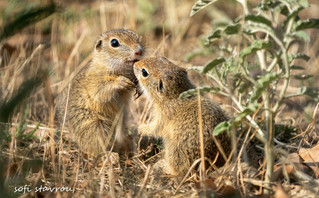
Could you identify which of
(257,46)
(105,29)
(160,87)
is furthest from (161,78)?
(105,29)

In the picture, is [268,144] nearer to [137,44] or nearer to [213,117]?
[213,117]

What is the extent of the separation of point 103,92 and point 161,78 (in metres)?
0.80

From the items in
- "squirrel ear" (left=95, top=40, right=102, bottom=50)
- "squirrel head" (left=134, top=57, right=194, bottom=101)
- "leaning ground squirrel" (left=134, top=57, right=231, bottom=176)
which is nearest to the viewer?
"leaning ground squirrel" (left=134, top=57, right=231, bottom=176)

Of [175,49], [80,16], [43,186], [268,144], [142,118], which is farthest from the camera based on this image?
[80,16]

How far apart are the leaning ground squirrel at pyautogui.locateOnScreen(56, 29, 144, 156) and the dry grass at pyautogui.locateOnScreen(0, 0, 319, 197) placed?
23 centimetres

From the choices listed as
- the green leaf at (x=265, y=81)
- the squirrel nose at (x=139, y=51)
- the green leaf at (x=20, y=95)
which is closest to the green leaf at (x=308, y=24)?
the green leaf at (x=265, y=81)

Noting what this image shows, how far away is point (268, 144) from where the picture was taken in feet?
10.5

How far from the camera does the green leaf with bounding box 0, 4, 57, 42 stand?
7.68 feet

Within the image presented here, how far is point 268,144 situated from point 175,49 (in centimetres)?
467

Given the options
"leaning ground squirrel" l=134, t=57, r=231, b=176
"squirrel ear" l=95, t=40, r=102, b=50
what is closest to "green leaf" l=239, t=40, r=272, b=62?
"leaning ground squirrel" l=134, t=57, r=231, b=176

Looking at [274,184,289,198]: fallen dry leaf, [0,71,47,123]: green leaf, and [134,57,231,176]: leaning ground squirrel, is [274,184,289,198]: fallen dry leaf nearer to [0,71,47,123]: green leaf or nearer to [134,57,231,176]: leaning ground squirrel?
[134,57,231,176]: leaning ground squirrel

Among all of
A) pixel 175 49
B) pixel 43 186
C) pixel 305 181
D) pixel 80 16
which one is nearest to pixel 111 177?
pixel 43 186

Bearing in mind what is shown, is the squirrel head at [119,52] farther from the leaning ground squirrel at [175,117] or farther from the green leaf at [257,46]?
the green leaf at [257,46]

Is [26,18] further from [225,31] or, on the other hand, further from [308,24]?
[308,24]
